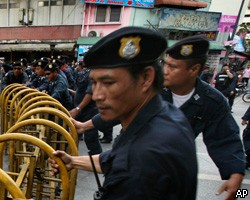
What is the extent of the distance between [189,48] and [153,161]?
132 centimetres

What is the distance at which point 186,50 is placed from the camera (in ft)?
6.78

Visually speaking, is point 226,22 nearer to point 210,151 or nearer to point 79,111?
point 79,111

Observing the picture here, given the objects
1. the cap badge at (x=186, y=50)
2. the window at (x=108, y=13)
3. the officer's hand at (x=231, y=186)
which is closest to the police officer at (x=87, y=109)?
the cap badge at (x=186, y=50)

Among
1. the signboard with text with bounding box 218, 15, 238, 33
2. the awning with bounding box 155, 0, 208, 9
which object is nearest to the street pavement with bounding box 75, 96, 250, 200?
the awning with bounding box 155, 0, 208, 9

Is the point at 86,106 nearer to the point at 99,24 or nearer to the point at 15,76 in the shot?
the point at 15,76

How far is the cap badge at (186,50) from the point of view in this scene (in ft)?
6.75

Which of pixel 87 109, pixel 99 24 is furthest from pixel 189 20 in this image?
pixel 87 109

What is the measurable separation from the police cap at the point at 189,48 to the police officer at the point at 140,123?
99 centimetres

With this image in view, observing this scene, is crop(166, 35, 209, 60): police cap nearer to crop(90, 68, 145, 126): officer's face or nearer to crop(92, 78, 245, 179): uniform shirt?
crop(92, 78, 245, 179): uniform shirt

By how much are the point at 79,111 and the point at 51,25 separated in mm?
14778

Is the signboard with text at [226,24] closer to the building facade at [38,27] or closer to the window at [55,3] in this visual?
the building facade at [38,27]

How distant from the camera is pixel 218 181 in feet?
12.7

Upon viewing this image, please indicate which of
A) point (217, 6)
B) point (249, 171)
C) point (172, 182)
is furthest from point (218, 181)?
point (217, 6)

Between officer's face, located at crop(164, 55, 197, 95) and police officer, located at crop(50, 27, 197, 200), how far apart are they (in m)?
0.97
